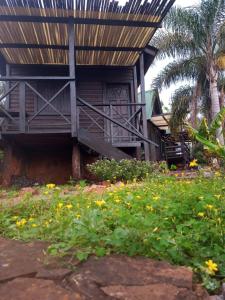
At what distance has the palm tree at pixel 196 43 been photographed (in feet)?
60.2

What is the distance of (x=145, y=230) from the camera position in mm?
2924

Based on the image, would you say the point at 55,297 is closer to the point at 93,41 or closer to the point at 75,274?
the point at 75,274

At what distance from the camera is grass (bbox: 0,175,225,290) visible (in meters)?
2.73

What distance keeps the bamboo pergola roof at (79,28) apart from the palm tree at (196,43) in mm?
8447

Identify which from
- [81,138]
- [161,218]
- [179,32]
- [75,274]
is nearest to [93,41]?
[81,138]

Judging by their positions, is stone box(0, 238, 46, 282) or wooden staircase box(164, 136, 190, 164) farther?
wooden staircase box(164, 136, 190, 164)

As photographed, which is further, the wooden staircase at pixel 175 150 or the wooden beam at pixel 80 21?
the wooden staircase at pixel 175 150

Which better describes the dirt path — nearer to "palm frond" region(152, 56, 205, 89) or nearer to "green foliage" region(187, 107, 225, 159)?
"green foliage" region(187, 107, 225, 159)

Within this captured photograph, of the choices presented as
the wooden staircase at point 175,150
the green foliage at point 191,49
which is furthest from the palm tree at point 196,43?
the wooden staircase at point 175,150

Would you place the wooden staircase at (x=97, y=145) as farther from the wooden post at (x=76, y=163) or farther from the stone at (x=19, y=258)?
the stone at (x=19, y=258)

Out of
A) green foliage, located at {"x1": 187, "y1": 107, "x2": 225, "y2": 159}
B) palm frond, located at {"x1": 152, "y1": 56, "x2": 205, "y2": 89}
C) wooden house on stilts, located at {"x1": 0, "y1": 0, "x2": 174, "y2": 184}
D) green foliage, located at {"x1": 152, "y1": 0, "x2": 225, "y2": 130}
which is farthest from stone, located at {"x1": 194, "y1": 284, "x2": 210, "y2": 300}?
palm frond, located at {"x1": 152, "y1": 56, "x2": 205, "y2": 89}

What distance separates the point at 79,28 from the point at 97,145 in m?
3.25

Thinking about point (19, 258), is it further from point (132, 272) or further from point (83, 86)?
point (83, 86)

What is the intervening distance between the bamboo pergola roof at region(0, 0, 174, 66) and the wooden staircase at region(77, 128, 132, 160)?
2.80 meters
